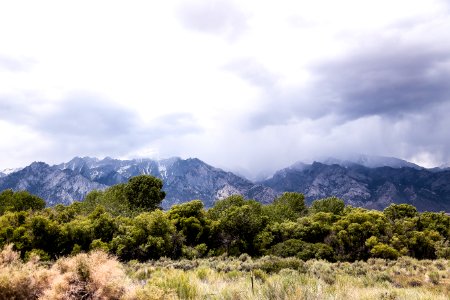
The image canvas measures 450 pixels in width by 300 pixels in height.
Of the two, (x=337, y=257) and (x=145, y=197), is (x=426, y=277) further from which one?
(x=145, y=197)

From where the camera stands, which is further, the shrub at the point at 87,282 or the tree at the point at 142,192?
the tree at the point at 142,192

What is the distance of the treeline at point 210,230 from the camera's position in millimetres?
36031

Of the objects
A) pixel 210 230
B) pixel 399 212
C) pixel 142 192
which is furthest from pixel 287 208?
pixel 142 192

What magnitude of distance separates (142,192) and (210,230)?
68.4 ft

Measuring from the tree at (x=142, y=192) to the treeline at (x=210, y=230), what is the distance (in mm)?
167

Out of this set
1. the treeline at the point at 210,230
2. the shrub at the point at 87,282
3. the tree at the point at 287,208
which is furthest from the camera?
the tree at the point at 287,208

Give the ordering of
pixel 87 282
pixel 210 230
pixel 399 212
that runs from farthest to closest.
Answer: pixel 399 212 < pixel 210 230 < pixel 87 282

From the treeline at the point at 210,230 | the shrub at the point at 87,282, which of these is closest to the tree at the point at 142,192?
the treeline at the point at 210,230

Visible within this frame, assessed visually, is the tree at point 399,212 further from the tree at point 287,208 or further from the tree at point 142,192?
the tree at point 142,192

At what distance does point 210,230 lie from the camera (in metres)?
44.6

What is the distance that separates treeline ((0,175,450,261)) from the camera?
118ft

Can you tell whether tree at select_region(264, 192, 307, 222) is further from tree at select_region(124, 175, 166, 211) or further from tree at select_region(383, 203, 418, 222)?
tree at select_region(124, 175, 166, 211)

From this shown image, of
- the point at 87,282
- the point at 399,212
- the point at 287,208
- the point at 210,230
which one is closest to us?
the point at 87,282

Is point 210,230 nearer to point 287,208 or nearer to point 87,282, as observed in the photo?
point 287,208
